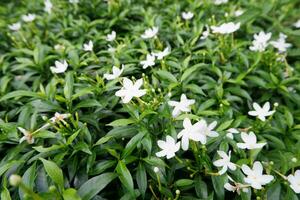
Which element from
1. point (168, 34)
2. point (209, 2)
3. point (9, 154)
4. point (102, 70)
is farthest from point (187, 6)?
point (9, 154)

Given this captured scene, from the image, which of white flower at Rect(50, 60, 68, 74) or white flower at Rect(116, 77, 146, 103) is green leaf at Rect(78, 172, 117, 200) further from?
white flower at Rect(50, 60, 68, 74)

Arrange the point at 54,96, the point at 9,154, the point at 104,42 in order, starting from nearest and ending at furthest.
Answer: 1. the point at 9,154
2. the point at 54,96
3. the point at 104,42

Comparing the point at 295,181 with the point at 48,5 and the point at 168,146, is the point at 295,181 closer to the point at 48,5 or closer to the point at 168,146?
the point at 168,146

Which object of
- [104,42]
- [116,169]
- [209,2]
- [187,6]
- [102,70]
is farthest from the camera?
[187,6]

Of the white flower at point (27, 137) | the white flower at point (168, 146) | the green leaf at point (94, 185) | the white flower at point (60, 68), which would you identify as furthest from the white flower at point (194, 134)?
the white flower at point (60, 68)

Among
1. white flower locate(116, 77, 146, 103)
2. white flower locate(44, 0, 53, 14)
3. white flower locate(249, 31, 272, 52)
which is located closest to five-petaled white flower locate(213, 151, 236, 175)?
white flower locate(116, 77, 146, 103)

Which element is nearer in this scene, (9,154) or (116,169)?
(116,169)

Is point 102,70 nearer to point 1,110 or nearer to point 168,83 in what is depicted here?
point 168,83
